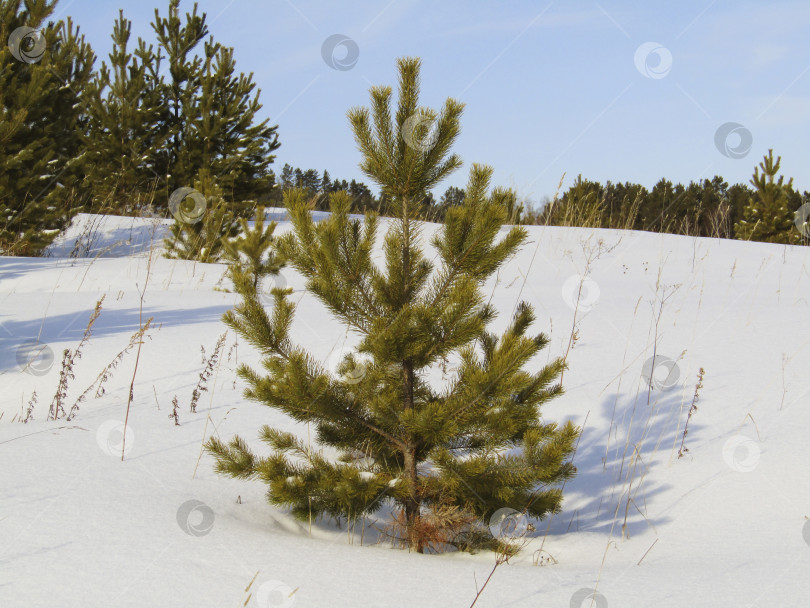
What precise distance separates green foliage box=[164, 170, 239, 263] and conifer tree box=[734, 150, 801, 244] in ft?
54.7

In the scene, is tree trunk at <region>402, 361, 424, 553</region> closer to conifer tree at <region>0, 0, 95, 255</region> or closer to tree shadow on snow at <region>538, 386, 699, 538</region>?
tree shadow on snow at <region>538, 386, 699, 538</region>

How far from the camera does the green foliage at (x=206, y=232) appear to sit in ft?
28.7

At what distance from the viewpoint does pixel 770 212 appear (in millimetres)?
19875

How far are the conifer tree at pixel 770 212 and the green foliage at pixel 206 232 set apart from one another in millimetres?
16678

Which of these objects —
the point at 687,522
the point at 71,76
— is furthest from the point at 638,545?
the point at 71,76

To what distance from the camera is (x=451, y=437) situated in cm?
230

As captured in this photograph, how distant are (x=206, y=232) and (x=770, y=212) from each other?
18.7 metres

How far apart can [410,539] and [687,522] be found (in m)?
1.18

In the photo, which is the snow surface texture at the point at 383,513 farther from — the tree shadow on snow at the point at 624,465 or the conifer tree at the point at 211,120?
the conifer tree at the point at 211,120

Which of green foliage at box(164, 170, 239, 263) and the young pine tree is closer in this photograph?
the young pine tree

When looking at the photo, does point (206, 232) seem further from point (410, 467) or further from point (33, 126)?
point (410, 467)

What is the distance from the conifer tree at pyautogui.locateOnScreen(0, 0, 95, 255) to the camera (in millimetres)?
10016

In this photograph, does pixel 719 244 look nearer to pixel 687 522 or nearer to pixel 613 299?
pixel 613 299

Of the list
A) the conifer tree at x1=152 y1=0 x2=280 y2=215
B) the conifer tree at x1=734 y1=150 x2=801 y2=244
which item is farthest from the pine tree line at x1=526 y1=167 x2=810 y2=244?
the conifer tree at x1=152 y1=0 x2=280 y2=215
